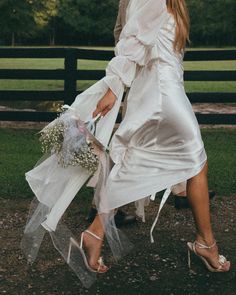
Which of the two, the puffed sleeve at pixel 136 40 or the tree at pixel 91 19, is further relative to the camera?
the tree at pixel 91 19

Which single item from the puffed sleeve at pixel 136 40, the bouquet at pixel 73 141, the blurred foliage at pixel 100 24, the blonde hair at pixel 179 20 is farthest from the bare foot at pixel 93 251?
the blurred foliage at pixel 100 24

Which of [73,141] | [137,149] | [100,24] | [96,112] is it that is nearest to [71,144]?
[73,141]

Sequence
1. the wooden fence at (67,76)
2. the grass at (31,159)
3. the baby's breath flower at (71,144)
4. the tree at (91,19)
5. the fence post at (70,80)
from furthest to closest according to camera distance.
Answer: the tree at (91,19) → the fence post at (70,80) → the wooden fence at (67,76) → the grass at (31,159) → the baby's breath flower at (71,144)

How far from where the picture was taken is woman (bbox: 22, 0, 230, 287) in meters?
3.66

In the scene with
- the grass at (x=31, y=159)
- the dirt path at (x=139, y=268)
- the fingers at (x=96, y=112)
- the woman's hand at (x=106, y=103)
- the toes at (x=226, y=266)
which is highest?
the woman's hand at (x=106, y=103)

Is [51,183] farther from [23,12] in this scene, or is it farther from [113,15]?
[113,15]

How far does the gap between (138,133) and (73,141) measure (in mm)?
410

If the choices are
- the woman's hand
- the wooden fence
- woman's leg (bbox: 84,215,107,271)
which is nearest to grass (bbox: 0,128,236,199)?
the wooden fence

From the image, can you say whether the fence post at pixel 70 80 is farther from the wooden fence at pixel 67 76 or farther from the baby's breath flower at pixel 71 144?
the baby's breath flower at pixel 71 144

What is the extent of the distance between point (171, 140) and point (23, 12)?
534 inches

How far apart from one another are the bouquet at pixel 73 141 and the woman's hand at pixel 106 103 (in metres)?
0.07

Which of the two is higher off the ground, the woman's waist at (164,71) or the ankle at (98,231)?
the woman's waist at (164,71)

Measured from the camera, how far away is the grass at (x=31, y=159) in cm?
597

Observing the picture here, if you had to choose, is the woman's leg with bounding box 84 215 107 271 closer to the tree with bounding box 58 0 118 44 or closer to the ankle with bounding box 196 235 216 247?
the ankle with bounding box 196 235 216 247
